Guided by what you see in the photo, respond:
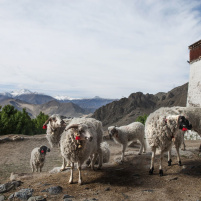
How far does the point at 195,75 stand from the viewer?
71.5 feet

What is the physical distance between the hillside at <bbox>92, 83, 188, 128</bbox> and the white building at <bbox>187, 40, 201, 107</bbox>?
59.1m

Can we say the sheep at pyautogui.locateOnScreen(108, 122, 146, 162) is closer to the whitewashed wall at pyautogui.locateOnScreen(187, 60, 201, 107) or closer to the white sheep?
the white sheep

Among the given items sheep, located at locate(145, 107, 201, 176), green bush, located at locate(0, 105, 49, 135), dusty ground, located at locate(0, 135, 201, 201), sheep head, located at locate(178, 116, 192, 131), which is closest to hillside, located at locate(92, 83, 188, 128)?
green bush, located at locate(0, 105, 49, 135)

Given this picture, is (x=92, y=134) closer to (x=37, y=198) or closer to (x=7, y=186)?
(x=37, y=198)

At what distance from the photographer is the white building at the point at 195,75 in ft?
69.0

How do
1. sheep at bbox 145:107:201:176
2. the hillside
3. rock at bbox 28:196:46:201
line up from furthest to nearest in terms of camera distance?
the hillside, sheep at bbox 145:107:201:176, rock at bbox 28:196:46:201

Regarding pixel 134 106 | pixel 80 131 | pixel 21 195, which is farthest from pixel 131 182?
pixel 134 106

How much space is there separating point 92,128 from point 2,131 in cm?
2465

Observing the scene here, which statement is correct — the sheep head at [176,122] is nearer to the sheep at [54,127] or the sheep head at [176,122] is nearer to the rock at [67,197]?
the rock at [67,197]

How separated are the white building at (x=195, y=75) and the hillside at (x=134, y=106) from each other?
59.1 meters

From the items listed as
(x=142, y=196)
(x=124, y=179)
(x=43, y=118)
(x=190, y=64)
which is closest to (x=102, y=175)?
(x=124, y=179)

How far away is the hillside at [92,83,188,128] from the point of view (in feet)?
282

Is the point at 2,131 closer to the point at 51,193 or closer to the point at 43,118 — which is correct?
the point at 43,118

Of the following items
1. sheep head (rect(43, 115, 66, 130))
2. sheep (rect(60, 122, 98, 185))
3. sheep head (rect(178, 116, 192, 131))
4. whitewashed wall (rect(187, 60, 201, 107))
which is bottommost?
sheep (rect(60, 122, 98, 185))
